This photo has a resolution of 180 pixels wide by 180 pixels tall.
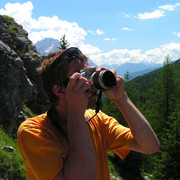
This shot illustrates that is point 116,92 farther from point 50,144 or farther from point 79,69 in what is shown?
point 50,144

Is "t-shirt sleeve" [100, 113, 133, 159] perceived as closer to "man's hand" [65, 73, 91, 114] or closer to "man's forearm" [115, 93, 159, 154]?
"man's forearm" [115, 93, 159, 154]

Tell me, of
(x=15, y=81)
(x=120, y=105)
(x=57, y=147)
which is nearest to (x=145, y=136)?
(x=120, y=105)

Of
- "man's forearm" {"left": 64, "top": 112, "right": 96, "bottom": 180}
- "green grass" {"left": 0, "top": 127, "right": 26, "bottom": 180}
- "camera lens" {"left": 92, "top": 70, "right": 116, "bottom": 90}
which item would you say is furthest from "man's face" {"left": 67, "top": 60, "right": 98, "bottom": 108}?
"green grass" {"left": 0, "top": 127, "right": 26, "bottom": 180}

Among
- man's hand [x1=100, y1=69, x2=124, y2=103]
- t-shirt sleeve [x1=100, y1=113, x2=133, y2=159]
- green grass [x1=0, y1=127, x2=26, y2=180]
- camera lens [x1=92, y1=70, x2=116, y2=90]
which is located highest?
camera lens [x1=92, y1=70, x2=116, y2=90]

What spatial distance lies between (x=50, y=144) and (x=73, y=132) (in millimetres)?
207

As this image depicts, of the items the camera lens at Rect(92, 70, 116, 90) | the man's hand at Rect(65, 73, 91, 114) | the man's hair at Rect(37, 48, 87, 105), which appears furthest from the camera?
the man's hair at Rect(37, 48, 87, 105)

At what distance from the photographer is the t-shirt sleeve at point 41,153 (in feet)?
4.18

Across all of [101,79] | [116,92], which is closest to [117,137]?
[116,92]

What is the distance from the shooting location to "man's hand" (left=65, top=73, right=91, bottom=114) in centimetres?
140

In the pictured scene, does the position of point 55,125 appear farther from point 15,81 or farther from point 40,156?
point 15,81

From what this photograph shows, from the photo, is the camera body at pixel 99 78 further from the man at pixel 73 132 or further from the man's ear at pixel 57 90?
the man's ear at pixel 57 90

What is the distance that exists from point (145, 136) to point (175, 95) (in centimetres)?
2043

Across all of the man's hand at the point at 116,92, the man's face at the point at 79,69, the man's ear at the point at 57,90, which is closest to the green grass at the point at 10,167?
the man's ear at the point at 57,90

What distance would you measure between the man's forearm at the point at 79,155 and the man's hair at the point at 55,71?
49 centimetres
